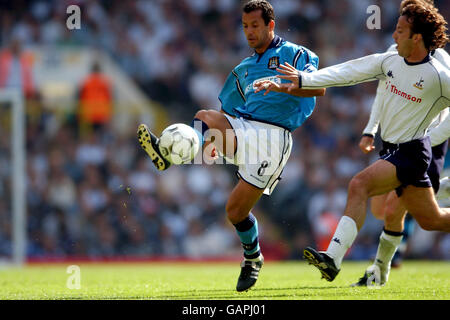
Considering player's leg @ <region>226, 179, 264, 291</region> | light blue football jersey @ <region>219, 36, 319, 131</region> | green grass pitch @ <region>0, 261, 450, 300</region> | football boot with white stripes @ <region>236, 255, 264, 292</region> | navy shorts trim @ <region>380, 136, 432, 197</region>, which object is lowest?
green grass pitch @ <region>0, 261, 450, 300</region>

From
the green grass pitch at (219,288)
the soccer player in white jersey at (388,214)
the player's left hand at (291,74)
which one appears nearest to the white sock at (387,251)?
the soccer player in white jersey at (388,214)

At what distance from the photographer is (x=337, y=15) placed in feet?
49.0

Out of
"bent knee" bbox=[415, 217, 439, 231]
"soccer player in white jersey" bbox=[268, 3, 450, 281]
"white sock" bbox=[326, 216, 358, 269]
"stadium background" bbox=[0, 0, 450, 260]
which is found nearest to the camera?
"white sock" bbox=[326, 216, 358, 269]

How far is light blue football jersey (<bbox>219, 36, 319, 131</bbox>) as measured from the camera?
6074 mm

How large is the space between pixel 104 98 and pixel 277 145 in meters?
8.73

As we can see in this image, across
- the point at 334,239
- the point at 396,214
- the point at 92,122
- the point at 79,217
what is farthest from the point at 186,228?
the point at 334,239

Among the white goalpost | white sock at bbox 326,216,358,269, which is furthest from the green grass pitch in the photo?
the white goalpost

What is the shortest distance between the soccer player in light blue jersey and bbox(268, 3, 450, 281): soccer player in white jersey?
44 cm

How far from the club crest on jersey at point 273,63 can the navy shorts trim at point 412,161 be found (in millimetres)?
1220

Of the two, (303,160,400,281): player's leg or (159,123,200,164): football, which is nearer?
(303,160,400,281): player's leg

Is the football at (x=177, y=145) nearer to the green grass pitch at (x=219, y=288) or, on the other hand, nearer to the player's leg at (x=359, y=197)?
the green grass pitch at (x=219, y=288)

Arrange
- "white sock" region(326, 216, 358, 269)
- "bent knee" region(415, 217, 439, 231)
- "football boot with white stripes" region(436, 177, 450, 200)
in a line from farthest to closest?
1. "football boot with white stripes" region(436, 177, 450, 200)
2. "bent knee" region(415, 217, 439, 231)
3. "white sock" region(326, 216, 358, 269)

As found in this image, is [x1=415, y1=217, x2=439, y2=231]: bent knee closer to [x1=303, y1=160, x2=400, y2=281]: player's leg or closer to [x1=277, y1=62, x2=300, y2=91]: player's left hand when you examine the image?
[x1=303, y1=160, x2=400, y2=281]: player's leg

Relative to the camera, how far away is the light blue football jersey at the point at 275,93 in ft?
19.9
